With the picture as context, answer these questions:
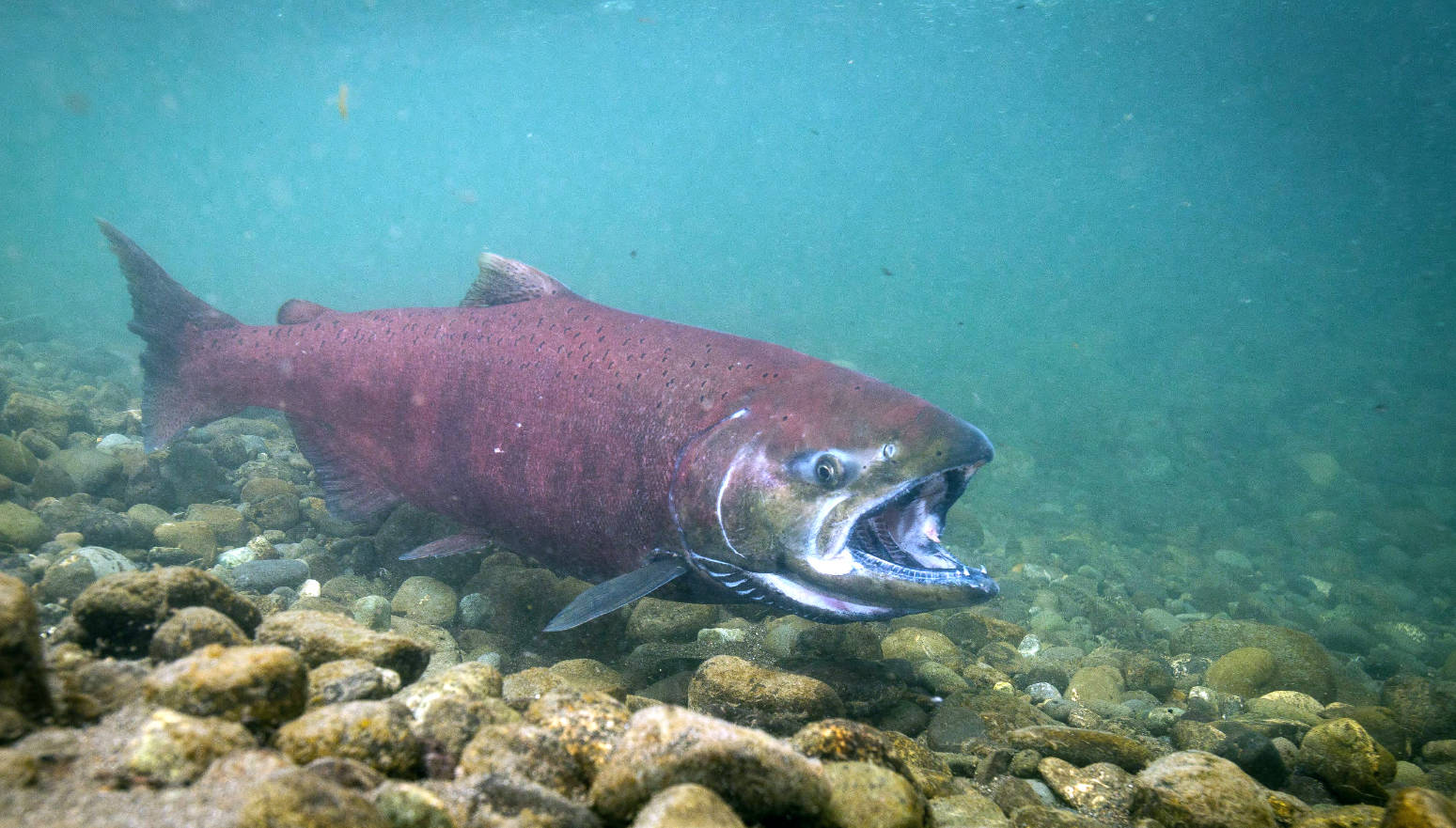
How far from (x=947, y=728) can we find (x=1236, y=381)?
3623 centimetres

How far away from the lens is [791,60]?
60.9 meters

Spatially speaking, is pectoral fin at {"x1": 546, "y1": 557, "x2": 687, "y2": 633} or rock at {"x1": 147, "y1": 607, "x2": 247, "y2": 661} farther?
pectoral fin at {"x1": 546, "y1": 557, "x2": 687, "y2": 633}

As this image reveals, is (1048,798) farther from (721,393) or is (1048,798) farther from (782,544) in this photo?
(721,393)

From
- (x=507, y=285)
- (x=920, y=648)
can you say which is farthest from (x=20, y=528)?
(x=920, y=648)

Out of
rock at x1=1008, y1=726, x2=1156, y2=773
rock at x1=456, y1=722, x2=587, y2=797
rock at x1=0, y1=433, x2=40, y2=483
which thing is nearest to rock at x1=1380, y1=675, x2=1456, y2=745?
rock at x1=1008, y1=726, x2=1156, y2=773

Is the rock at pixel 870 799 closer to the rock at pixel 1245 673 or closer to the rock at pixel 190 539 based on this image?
the rock at pixel 1245 673

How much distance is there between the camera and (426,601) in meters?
3.72

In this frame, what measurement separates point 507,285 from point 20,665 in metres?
3.45

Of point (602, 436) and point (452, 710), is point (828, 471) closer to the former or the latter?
point (602, 436)

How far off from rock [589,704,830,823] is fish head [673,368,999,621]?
132cm

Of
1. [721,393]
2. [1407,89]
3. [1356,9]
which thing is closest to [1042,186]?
[1407,89]

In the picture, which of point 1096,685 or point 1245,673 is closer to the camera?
point 1096,685

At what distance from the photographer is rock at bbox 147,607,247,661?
145 centimetres

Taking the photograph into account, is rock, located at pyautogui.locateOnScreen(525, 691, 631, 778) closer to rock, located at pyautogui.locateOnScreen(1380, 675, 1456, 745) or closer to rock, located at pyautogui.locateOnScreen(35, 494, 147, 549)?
rock, located at pyautogui.locateOnScreen(35, 494, 147, 549)
